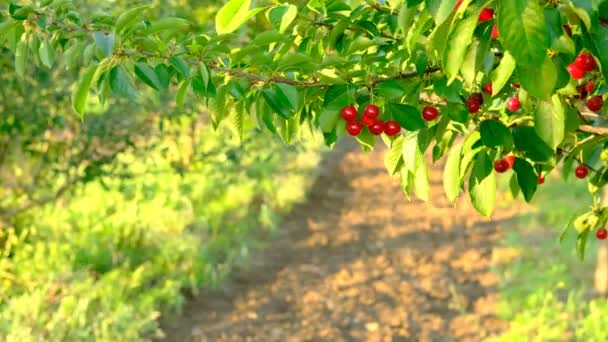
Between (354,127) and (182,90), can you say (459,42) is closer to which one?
(354,127)

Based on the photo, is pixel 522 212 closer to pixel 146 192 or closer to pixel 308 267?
pixel 308 267

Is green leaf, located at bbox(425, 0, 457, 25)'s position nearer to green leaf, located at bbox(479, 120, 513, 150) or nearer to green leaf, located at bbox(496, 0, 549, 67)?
green leaf, located at bbox(496, 0, 549, 67)

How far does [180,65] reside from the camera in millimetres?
1690

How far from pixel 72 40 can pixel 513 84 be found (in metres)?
1.23

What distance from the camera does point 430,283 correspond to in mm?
6215

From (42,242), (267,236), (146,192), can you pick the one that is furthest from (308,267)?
(42,242)

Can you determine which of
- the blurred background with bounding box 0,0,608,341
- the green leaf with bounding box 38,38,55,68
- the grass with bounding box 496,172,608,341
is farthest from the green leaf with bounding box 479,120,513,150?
the grass with bounding box 496,172,608,341

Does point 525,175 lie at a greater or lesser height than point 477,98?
lesser

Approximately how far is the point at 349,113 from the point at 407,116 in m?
0.13

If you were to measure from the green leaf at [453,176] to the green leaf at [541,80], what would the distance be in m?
0.62

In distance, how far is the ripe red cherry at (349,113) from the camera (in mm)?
1736

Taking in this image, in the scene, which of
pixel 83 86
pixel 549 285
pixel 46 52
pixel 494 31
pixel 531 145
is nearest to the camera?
pixel 494 31

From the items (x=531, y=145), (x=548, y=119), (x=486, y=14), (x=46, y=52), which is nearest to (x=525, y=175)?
(x=531, y=145)

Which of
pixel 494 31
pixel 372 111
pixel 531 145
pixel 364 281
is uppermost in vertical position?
pixel 494 31
